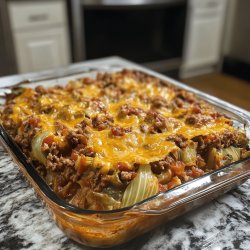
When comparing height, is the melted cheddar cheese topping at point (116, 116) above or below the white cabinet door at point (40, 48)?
above

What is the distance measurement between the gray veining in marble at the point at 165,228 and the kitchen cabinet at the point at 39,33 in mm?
1689

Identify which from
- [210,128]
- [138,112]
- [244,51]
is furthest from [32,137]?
[244,51]

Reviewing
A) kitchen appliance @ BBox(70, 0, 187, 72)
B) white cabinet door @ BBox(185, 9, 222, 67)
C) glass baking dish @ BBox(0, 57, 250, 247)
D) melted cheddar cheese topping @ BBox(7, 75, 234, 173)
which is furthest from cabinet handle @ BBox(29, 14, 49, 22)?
glass baking dish @ BBox(0, 57, 250, 247)

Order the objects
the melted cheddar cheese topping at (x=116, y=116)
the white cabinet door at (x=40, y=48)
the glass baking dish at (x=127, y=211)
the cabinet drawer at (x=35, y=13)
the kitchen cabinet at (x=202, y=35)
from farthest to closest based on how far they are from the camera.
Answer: the kitchen cabinet at (x=202, y=35)
the white cabinet door at (x=40, y=48)
the cabinet drawer at (x=35, y=13)
the melted cheddar cheese topping at (x=116, y=116)
the glass baking dish at (x=127, y=211)

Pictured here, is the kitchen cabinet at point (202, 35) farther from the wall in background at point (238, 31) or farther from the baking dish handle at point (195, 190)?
the baking dish handle at point (195, 190)

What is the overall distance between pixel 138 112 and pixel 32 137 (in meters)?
0.29

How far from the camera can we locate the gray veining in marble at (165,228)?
631 mm

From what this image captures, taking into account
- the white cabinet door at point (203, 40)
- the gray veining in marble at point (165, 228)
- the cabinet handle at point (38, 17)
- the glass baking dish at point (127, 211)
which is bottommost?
the white cabinet door at point (203, 40)

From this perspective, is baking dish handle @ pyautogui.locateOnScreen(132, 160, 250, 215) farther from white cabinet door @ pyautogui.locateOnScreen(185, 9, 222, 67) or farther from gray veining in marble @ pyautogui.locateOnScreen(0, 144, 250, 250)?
white cabinet door @ pyautogui.locateOnScreen(185, 9, 222, 67)

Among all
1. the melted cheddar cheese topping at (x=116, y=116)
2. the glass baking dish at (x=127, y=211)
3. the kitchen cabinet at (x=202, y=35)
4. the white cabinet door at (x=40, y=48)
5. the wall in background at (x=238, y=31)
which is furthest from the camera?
the wall in background at (x=238, y=31)

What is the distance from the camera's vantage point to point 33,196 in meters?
0.76

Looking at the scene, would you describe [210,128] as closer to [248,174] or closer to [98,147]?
[248,174]

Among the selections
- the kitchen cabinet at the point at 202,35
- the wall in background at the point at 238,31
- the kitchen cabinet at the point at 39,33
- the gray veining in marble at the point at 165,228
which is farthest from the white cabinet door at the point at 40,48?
the wall in background at the point at 238,31

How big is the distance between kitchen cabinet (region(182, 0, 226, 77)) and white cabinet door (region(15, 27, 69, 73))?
1.18 m
